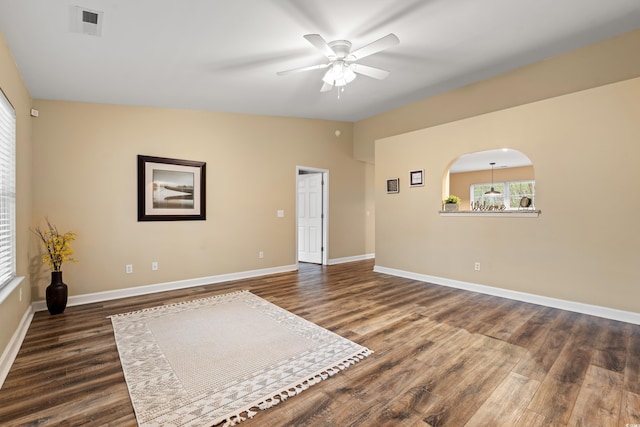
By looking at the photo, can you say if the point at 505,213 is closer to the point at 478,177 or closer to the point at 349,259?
the point at 349,259

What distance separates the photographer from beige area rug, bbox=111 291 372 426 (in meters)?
1.85

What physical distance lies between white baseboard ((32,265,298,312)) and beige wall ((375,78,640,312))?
2.98 meters

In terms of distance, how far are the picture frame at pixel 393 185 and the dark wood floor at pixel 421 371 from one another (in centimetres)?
232

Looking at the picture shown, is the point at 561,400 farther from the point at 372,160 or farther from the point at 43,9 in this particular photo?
the point at 372,160

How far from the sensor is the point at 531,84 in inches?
163

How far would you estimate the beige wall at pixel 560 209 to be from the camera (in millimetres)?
3273

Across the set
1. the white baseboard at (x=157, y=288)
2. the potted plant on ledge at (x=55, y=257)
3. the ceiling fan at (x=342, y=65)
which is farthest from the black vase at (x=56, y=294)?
the ceiling fan at (x=342, y=65)

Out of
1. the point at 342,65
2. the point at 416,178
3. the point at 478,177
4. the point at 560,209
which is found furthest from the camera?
the point at 478,177

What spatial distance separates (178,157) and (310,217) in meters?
3.16

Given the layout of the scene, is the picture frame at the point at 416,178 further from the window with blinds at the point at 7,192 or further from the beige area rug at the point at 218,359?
the window with blinds at the point at 7,192

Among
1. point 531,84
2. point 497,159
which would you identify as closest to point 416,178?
point 531,84

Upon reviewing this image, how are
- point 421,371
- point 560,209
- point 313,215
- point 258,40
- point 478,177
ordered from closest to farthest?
point 421,371 < point 258,40 < point 560,209 < point 313,215 < point 478,177

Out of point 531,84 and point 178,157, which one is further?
point 178,157

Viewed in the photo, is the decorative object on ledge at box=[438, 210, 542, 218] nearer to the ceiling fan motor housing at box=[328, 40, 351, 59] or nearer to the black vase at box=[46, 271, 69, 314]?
the ceiling fan motor housing at box=[328, 40, 351, 59]
